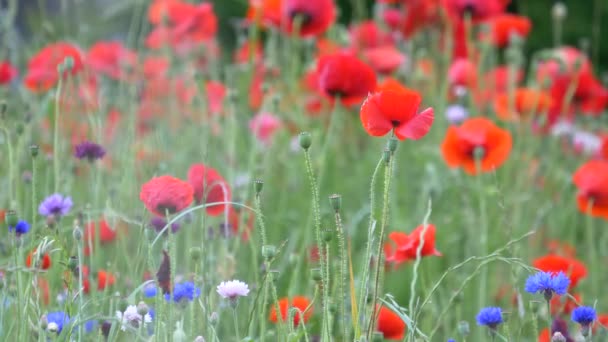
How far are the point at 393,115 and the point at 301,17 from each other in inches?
48.3

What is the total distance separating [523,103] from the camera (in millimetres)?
2539

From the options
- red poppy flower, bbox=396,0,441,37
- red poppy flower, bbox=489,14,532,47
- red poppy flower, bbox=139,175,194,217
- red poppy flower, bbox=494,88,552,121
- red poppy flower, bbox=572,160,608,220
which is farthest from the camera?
red poppy flower, bbox=396,0,441,37

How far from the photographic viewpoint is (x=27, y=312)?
1.17m

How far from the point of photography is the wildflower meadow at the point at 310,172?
1415mm

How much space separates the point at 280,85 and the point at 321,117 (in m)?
0.22

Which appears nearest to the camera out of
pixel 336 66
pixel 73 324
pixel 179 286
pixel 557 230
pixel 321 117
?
pixel 73 324

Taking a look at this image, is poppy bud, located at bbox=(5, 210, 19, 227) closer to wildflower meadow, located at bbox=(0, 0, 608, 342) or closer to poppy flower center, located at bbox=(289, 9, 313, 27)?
wildflower meadow, located at bbox=(0, 0, 608, 342)

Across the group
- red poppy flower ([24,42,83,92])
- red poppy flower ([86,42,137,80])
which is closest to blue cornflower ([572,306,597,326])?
red poppy flower ([24,42,83,92])

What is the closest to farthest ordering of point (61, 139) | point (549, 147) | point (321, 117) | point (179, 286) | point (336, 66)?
point (179, 286), point (336, 66), point (61, 139), point (321, 117), point (549, 147)

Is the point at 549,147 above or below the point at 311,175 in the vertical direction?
below

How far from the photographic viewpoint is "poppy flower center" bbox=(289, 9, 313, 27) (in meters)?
2.36

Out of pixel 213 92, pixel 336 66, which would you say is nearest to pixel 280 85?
pixel 213 92

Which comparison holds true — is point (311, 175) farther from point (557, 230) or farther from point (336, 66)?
point (557, 230)

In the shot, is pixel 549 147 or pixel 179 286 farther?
pixel 549 147
